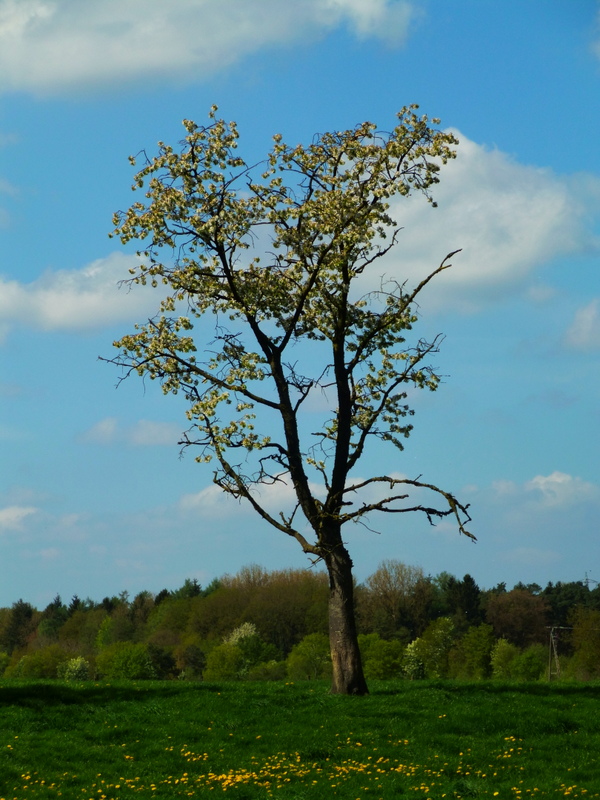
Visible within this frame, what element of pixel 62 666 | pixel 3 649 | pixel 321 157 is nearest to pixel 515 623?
pixel 62 666

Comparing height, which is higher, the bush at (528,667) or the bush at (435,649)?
the bush at (435,649)

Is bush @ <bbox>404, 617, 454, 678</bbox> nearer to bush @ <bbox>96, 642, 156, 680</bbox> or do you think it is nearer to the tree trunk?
bush @ <bbox>96, 642, 156, 680</bbox>

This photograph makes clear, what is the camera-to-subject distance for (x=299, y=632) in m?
111

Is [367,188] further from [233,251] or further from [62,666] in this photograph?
[62,666]

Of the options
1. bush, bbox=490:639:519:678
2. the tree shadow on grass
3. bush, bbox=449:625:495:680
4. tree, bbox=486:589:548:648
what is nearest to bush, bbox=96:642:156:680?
bush, bbox=449:625:495:680

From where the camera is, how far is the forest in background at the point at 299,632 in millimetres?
78431

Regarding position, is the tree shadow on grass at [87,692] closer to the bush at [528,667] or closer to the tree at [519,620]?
the bush at [528,667]

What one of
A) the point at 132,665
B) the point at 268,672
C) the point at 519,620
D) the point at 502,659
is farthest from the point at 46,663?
the point at 519,620

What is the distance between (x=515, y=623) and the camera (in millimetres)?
119000

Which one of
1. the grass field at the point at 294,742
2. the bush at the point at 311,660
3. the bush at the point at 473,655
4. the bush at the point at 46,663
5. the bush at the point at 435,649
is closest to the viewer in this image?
the grass field at the point at 294,742

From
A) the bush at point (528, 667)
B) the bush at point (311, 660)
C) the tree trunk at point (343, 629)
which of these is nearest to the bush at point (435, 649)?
the bush at point (528, 667)

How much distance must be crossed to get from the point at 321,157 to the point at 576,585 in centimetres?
11836

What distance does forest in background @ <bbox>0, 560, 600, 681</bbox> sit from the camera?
78431 millimetres

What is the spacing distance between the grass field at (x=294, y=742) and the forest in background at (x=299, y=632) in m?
32.9
